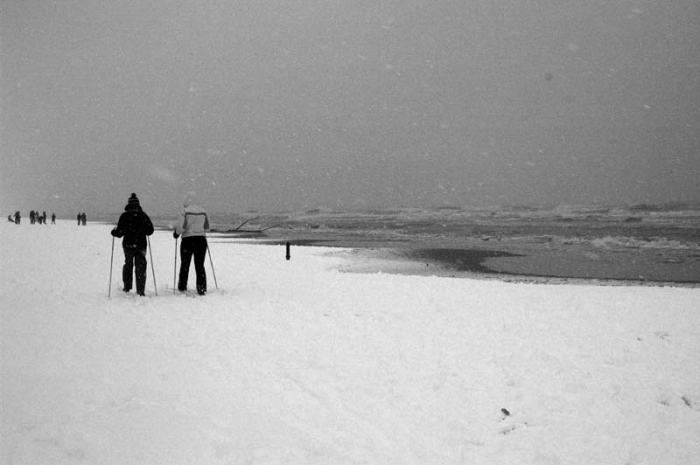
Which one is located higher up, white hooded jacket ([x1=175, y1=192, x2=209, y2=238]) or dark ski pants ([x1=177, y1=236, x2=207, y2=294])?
white hooded jacket ([x1=175, y1=192, x2=209, y2=238])

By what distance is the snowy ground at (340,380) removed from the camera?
420 centimetres

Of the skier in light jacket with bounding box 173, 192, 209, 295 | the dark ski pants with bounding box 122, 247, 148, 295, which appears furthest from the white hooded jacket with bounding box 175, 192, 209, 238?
the dark ski pants with bounding box 122, 247, 148, 295

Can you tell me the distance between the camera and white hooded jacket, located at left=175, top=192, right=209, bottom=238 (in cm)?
1118

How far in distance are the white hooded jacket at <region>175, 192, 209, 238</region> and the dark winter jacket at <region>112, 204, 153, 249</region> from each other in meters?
0.74

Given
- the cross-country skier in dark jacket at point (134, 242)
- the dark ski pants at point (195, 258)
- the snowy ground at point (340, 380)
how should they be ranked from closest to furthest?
the snowy ground at point (340, 380), the cross-country skier in dark jacket at point (134, 242), the dark ski pants at point (195, 258)

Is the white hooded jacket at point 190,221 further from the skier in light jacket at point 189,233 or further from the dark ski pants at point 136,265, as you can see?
the dark ski pants at point 136,265

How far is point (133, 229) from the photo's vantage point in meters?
10.8

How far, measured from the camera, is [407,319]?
9430 millimetres

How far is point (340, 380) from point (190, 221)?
6.89 m

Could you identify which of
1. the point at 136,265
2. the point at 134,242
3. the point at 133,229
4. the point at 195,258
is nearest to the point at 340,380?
the point at 195,258

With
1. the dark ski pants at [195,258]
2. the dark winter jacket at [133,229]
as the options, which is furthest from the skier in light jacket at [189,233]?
the dark winter jacket at [133,229]

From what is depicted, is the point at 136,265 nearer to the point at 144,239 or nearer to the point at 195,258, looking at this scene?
the point at 144,239

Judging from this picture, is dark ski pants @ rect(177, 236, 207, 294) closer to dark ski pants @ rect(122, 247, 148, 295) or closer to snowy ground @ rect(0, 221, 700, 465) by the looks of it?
snowy ground @ rect(0, 221, 700, 465)

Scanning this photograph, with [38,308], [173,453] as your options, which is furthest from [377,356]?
[38,308]
